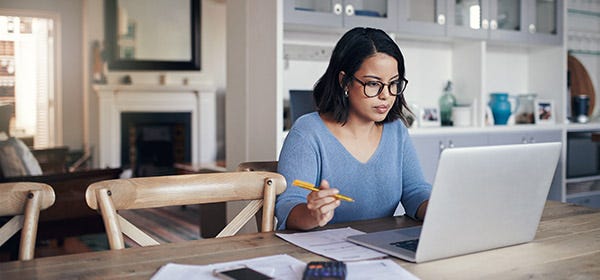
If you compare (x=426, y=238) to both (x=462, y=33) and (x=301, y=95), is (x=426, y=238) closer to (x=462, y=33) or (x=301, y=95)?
(x=301, y=95)

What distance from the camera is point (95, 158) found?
25.6 ft

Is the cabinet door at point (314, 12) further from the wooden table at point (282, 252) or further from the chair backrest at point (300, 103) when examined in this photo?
the wooden table at point (282, 252)

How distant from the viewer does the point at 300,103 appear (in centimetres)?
356

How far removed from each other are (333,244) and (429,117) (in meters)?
3.00

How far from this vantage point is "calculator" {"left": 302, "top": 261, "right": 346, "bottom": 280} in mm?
987

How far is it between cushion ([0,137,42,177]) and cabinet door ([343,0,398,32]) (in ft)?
6.96

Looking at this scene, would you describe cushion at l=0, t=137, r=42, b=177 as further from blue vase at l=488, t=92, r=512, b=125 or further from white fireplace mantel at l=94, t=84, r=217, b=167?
white fireplace mantel at l=94, t=84, r=217, b=167

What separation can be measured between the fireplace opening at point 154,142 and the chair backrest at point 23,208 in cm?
664

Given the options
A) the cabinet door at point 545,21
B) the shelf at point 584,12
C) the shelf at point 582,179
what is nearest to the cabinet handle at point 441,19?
the cabinet door at point 545,21

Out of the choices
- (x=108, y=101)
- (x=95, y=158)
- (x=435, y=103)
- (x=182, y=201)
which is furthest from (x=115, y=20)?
(x=182, y=201)

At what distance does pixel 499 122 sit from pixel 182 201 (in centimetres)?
352

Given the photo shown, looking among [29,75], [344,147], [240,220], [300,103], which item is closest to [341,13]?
[300,103]

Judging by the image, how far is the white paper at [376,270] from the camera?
41.1 inches

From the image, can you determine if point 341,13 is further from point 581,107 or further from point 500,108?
point 581,107
